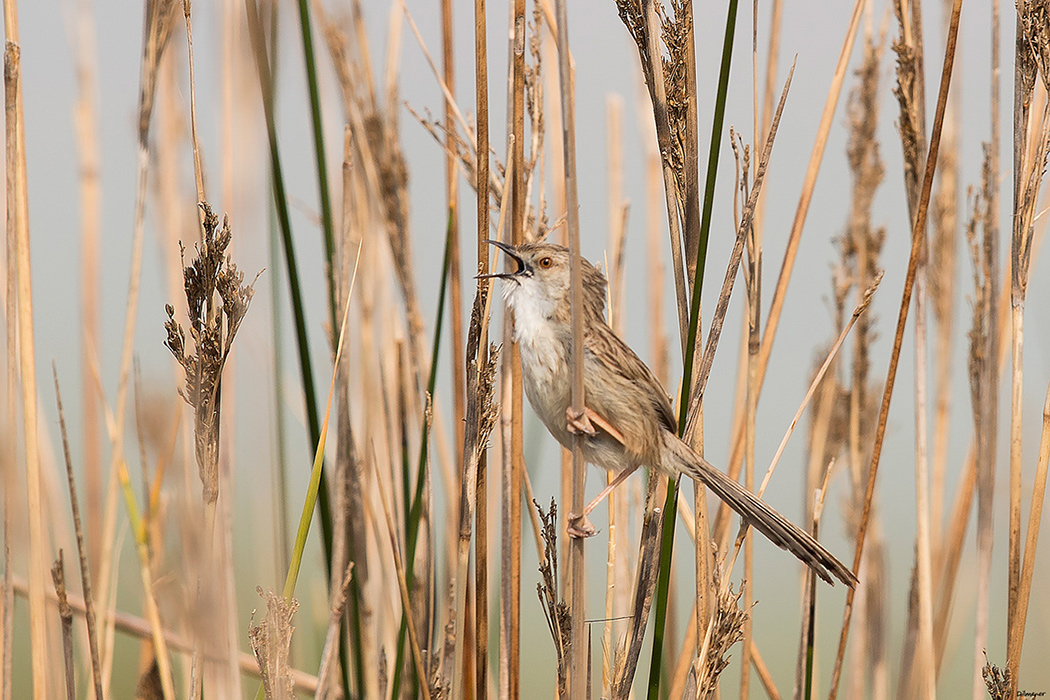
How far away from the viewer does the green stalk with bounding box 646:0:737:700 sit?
1.48 metres

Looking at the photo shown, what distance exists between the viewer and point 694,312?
1.54 m

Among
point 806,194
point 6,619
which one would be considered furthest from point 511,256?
point 6,619

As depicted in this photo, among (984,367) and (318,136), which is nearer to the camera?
(318,136)

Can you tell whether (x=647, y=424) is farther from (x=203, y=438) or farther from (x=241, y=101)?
(x=241, y=101)

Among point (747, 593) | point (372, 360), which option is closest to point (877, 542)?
point (747, 593)

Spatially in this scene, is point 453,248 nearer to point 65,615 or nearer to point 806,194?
point 806,194

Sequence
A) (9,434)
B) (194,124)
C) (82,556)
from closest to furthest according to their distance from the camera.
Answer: (194,124), (82,556), (9,434)

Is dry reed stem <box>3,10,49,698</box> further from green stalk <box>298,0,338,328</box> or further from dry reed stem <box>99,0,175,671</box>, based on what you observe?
green stalk <box>298,0,338,328</box>

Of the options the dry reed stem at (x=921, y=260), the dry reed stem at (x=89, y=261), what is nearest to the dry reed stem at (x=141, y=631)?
the dry reed stem at (x=89, y=261)

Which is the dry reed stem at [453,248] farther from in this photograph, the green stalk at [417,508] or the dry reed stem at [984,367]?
the dry reed stem at [984,367]

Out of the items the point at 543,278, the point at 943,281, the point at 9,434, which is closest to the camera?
the point at 9,434

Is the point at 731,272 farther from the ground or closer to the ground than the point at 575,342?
farther from the ground

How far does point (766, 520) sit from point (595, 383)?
0.50m

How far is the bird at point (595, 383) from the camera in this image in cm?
185
